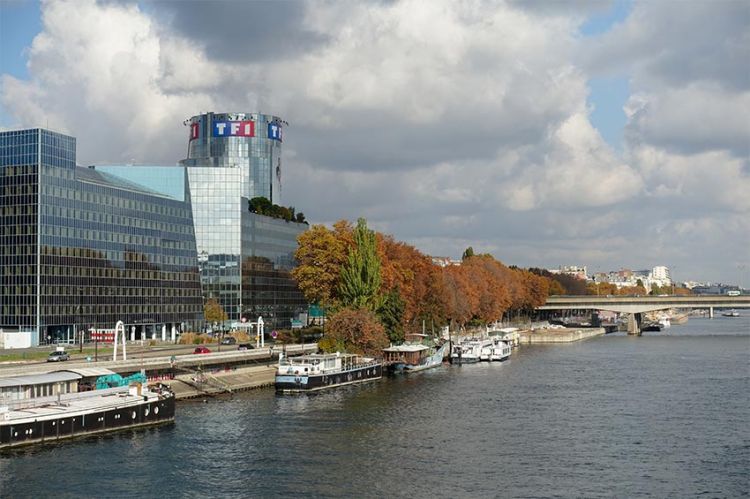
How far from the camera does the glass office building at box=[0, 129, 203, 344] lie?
159 meters

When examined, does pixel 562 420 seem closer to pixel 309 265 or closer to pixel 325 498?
pixel 325 498

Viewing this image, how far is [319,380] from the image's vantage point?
408 feet

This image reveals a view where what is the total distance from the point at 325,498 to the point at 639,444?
34.8 m

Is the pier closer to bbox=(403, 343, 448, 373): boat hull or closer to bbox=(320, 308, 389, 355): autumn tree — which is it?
bbox=(320, 308, 389, 355): autumn tree

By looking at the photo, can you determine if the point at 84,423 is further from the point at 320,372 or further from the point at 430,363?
the point at 430,363

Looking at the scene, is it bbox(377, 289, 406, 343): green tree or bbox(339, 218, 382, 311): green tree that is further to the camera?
bbox(377, 289, 406, 343): green tree

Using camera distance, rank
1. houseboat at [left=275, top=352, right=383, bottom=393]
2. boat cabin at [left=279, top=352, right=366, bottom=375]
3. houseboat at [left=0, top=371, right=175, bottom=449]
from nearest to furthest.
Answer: houseboat at [left=0, top=371, right=175, bottom=449] → houseboat at [left=275, top=352, right=383, bottom=393] → boat cabin at [left=279, top=352, right=366, bottom=375]

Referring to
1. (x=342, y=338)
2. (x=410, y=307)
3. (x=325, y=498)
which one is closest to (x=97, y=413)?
(x=325, y=498)

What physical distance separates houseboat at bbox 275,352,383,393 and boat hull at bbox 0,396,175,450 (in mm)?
29172

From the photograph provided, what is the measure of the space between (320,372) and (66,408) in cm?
4636

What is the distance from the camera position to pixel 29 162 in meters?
160

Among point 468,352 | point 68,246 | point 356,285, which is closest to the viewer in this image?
point 356,285

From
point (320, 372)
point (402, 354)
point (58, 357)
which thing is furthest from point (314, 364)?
point (58, 357)

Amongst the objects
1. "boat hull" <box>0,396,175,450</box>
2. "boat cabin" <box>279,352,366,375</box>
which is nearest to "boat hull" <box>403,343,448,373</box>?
"boat cabin" <box>279,352,366,375</box>
